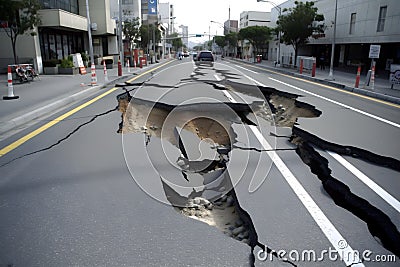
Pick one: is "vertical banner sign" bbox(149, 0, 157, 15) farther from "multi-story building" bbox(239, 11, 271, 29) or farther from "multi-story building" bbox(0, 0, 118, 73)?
"multi-story building" bbox(239, 11, 271, 29)

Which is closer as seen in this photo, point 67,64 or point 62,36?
point 67,64

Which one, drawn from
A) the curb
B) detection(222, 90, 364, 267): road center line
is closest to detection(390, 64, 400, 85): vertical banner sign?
detection(222, 90, 364, 267): road center line

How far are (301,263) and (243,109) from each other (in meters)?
6.98

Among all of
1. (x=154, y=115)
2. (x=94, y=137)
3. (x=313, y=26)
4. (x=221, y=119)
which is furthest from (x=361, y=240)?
(x=313, y=26)

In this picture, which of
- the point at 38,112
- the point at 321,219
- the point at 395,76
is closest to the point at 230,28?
the point at 395,76

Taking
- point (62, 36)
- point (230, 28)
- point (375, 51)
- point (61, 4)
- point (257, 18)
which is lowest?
point (375, 51)

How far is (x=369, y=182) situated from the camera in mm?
4238

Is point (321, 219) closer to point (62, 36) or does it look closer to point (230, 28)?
point (62, 36)

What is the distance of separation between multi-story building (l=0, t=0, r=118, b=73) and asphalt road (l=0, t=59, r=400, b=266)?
59.4 ft

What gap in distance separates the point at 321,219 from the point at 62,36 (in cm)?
3101

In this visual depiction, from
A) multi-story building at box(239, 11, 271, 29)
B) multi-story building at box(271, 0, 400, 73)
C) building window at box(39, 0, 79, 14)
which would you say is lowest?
multi-story building at box(271, 0, 400, 73)

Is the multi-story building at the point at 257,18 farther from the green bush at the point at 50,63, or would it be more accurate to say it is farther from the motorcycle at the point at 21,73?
the motorcycle at the point at 21,73

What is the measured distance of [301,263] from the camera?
265cm

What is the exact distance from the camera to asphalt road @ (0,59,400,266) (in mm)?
2822
